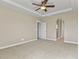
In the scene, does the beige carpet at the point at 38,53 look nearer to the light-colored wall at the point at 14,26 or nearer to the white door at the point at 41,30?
the light-colored wall at the point at 14,26

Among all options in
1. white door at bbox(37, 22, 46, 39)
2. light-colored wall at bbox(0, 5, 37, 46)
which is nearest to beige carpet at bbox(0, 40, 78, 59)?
light-colored wall at bbox(0, 5, 37, 46)

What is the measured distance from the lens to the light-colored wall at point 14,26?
17.6ft

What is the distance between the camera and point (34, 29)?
8.73 metres

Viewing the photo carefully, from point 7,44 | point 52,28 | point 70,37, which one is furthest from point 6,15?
point 70,37

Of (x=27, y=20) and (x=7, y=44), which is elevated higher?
(x=27, y=20)

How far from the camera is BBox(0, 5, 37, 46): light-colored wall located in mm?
5371

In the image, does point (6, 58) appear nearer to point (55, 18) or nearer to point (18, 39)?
point (18, 39)

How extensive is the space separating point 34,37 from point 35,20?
68.1 inches

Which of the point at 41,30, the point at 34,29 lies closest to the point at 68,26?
the point at 41,30

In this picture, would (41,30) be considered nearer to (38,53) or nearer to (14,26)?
(14,26)

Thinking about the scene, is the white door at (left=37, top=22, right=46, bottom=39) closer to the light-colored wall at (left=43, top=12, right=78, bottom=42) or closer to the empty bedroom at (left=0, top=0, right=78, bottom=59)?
the empty bedroom at (left=0, top=0, right=78, bottom=59)

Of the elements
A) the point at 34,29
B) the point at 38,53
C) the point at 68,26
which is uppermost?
the point at 68,26

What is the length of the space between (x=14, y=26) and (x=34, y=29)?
112 inches

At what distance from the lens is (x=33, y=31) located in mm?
8562
